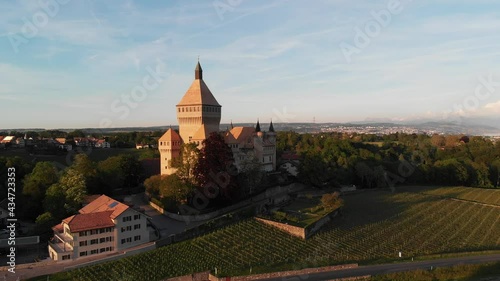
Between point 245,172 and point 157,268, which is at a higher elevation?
point 245,172

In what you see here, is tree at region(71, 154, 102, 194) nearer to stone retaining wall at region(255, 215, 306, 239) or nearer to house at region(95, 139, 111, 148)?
stone retaining wall at region(255, 215, 306, 239)

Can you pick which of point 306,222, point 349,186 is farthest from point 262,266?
point 349,186

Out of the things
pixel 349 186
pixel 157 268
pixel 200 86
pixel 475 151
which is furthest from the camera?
pixel 475 151

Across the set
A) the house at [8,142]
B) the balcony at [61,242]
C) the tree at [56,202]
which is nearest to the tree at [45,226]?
the tree at [56,202]

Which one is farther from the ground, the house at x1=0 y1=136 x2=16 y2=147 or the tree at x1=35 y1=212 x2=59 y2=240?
the house at x1=0 y1=136 x2=16 y2=147

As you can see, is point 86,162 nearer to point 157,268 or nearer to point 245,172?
point 245,172

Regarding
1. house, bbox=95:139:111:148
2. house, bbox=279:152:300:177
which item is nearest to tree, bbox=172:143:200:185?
house, bbox=279:152:300:177
